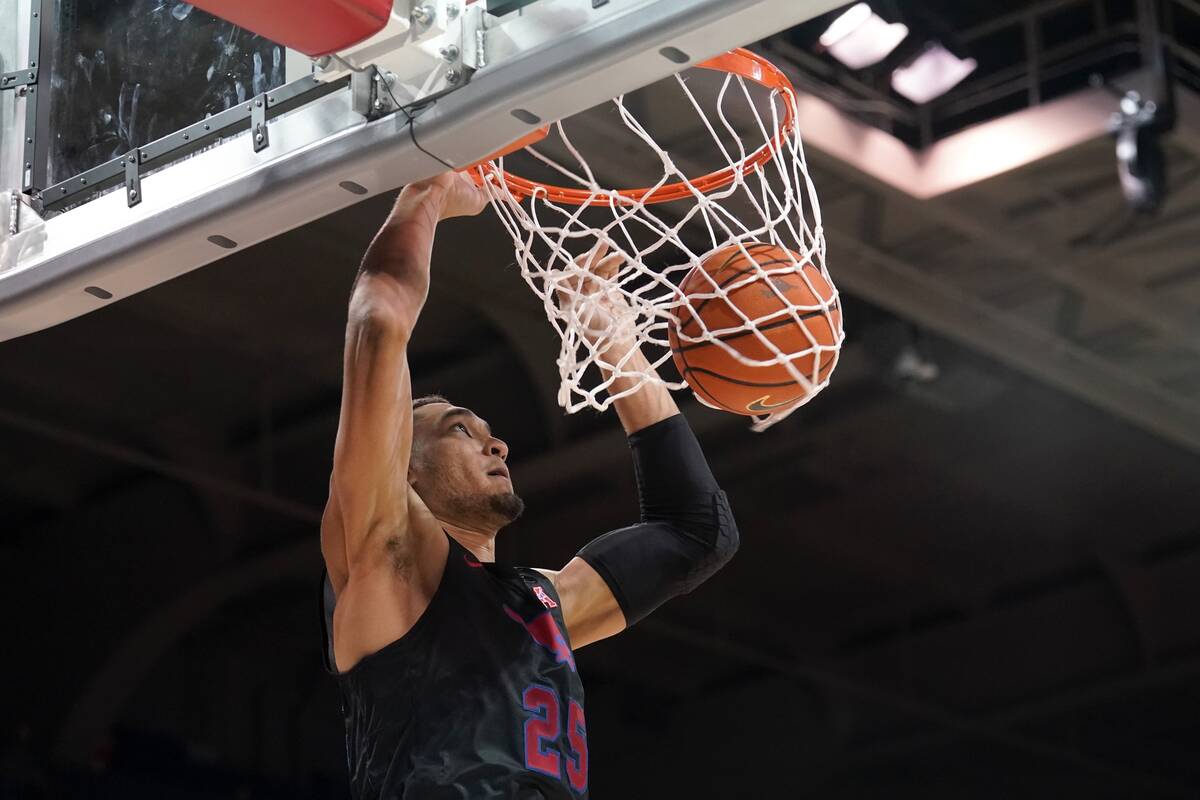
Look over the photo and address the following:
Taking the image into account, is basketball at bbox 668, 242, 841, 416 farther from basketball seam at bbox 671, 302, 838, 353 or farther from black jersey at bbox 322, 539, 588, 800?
black jersey at bbox 322, 539, 588, 800

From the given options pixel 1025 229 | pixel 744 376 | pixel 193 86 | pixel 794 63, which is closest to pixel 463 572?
pixel 744 376

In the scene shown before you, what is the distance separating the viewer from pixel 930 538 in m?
8.98

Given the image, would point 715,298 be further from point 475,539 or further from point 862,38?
point 862,38

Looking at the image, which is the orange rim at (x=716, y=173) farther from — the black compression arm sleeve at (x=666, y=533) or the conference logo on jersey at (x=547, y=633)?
the conference logo on jersey at (x=547, y=633)

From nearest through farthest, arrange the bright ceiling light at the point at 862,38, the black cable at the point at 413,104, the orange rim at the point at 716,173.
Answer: the black cable at the point at 413,104
the orange rim at the point at 716,173
the bright ceiling light at the point at 862,38

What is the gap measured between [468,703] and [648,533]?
59 centimetres

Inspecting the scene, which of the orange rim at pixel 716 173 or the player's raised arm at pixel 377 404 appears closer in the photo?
the player's raised arm at pixel 377 404

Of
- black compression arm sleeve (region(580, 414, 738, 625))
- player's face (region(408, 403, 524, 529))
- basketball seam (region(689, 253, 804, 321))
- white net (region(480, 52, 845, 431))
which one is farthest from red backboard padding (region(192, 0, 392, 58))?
black compression arm sleeve (region(580, 414, 738, 625))

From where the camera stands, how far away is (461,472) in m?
2.64

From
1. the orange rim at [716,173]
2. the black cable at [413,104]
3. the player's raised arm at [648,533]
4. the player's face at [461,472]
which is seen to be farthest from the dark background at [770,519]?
the black cable at [413,104]

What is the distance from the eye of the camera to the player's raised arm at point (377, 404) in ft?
7.43

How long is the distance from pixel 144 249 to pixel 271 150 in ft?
0.80

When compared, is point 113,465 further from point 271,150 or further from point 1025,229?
point 271,150

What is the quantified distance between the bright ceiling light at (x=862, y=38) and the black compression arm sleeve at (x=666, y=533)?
3.10 metres
